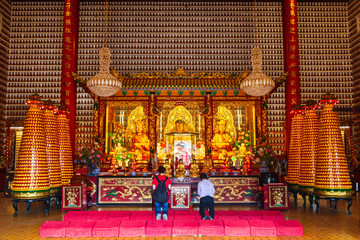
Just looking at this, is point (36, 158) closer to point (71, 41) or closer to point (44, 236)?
point (44, 236)

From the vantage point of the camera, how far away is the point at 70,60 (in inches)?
411

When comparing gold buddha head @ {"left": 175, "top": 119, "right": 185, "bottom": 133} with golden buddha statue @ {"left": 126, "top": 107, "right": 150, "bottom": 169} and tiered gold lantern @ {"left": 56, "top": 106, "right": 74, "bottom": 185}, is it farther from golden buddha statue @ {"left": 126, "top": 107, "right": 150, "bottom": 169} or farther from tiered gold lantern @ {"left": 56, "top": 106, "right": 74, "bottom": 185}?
tiered gold lantern @ {"left": 56, "top": 106, "right": 74, "bottom": 185}

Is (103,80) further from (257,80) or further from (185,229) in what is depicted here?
(185,229)

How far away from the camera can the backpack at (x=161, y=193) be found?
18.1ft

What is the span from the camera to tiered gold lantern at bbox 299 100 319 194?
296 inches

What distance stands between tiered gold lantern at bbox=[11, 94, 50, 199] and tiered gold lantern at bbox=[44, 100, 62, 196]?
1.48 ft

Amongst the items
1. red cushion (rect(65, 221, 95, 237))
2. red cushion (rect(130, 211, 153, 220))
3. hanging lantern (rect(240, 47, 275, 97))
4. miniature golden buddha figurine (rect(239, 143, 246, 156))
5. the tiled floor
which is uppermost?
hanging lantern (rect(240, 47, 275, 97))

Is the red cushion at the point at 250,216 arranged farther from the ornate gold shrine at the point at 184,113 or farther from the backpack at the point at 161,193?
the ornate gold shrine at the point at 184,113

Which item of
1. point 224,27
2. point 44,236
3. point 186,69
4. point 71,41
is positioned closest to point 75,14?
point 71,41

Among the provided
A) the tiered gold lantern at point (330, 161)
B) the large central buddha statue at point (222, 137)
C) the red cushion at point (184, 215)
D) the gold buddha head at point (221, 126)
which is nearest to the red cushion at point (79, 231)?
the red cushion at point (184, 215)

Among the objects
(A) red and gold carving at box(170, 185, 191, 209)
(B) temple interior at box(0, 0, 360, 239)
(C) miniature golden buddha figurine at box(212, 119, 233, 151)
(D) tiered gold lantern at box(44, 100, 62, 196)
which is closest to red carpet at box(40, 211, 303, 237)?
(B) temple interior at box(0, 0, 360, 239)

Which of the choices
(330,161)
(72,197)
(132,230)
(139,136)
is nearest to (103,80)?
A: (72,197)

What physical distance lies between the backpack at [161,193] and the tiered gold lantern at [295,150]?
4117 millimetres

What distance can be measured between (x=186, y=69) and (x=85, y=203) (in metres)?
6.61
